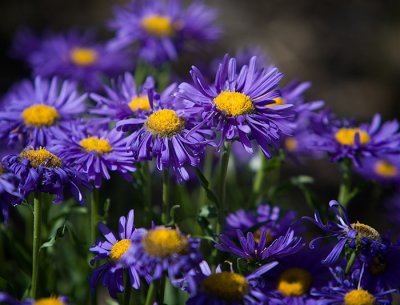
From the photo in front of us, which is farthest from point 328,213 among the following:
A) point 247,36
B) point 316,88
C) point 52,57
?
point 247,36

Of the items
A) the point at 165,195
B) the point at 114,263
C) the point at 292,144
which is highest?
the point at 292,144

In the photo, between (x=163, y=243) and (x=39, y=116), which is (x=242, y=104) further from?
(x=39, y=116)

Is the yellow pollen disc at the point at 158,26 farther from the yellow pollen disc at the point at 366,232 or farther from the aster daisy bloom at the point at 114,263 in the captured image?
the yellow pollen disc at the point at 366,232

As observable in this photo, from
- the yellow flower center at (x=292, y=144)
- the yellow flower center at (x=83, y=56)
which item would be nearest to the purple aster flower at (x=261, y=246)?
the yellow flower center at (x=292, y=144)

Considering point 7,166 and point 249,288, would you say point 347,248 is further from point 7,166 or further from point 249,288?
point 7,166

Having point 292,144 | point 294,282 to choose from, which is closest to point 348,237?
point 294,282

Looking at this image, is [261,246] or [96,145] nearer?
[261,246]
